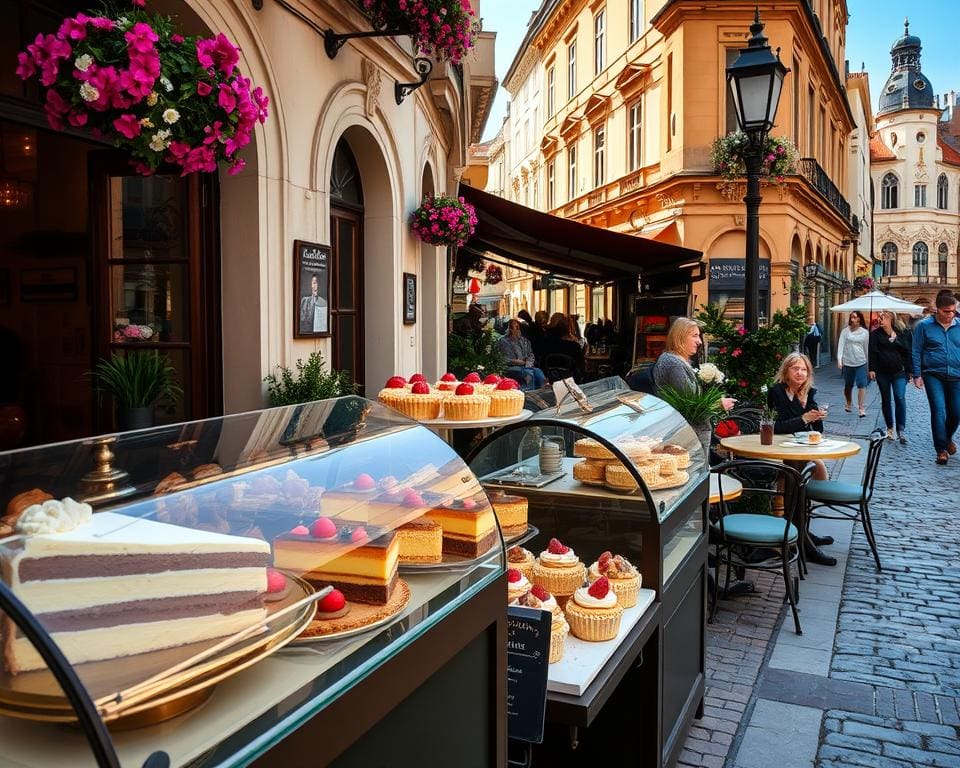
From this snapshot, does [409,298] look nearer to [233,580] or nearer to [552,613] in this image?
[552,613]

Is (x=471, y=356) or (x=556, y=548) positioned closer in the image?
(x=556, y=548)

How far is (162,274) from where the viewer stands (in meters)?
5.43

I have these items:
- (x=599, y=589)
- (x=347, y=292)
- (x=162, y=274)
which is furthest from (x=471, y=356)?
(x=599, y=589)

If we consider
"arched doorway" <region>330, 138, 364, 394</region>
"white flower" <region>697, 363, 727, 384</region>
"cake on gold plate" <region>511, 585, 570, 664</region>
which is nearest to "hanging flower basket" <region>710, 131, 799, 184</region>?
"arched doorway" <region>330, 138, 364, 394</region>

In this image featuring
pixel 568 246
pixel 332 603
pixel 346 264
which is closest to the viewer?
pixel 332 603

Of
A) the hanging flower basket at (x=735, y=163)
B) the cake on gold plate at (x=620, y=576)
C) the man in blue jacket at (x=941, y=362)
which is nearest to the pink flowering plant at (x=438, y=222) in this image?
the cake on gold plate at (x=620, y=576)

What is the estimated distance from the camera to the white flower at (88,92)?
332 centimetres

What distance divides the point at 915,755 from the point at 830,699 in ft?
1.85

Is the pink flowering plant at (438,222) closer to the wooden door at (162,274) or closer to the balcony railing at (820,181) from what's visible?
the wooden door at (162,274)

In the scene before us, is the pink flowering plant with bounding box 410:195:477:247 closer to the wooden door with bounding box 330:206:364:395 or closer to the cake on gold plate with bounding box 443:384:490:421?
the wooden door with bounding box 330:206:364:395

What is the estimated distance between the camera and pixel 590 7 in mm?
27141

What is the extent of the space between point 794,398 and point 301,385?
4.20 metres

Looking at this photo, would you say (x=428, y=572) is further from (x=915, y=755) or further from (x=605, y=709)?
(x=915, y=755)

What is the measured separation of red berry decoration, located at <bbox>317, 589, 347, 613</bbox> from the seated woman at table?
577cm
